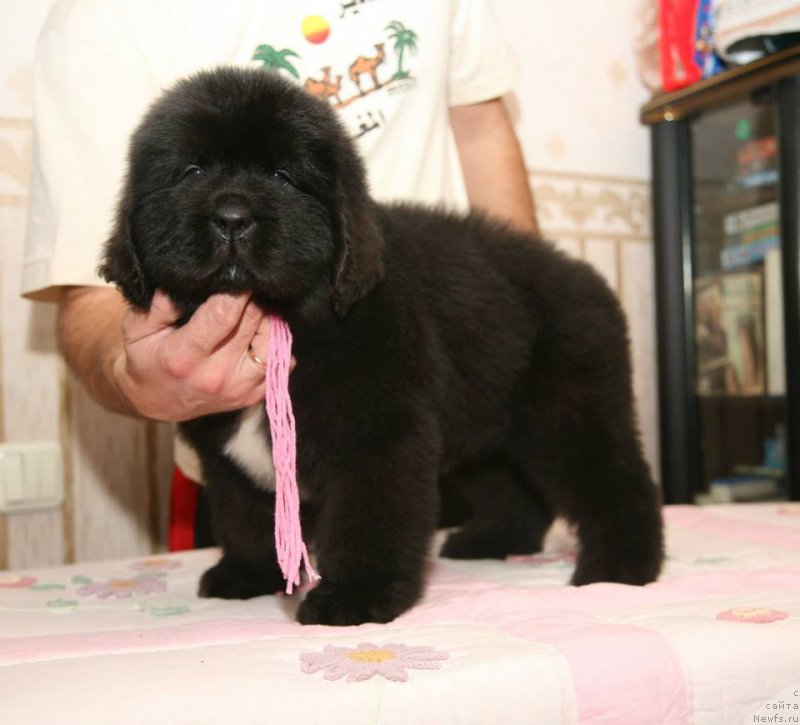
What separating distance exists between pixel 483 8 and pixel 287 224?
5.79 ft

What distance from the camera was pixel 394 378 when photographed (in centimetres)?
163

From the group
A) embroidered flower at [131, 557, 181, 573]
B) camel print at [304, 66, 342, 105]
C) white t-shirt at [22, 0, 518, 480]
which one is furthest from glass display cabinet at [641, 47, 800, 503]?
embroidered flower at [131, 557, 181, 573]

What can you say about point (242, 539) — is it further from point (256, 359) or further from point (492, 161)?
point (492, 161)

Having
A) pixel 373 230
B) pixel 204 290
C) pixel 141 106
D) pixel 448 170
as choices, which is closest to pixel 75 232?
pixel 141 106

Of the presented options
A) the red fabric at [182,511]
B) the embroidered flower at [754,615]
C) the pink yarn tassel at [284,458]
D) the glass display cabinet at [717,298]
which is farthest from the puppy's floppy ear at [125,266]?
the glass display cabinet at [717,298]

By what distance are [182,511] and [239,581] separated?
112 cm

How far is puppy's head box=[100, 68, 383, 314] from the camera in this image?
146 cm

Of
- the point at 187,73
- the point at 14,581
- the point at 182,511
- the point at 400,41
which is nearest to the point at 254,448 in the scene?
the point at 14,581

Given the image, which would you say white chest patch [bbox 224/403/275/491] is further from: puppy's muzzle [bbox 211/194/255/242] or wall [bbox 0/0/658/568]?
wall [bbox 0/0/658/568]

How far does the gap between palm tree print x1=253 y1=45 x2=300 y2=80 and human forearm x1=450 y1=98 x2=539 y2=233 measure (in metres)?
0.73

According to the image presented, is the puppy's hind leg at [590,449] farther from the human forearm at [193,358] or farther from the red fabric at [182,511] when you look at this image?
the red fabric at [182,511]

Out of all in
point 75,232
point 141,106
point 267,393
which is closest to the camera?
point 267,393

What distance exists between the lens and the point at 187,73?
238 centimetres

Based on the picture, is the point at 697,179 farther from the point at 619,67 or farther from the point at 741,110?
the point at 619,67
